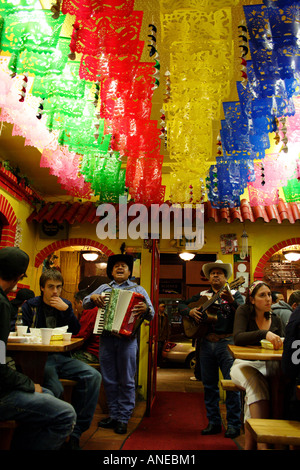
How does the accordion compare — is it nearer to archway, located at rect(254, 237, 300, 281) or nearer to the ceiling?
the ceiling

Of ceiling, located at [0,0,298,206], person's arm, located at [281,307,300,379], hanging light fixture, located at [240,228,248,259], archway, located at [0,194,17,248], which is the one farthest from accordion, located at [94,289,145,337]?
hanging light fixture, located at [240,228,248,259]

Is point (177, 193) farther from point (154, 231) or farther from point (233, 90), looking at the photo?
point (154, 231)

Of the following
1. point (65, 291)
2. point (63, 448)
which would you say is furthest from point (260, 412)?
point (65, 291)

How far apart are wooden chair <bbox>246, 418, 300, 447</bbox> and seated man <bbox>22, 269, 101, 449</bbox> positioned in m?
1.60

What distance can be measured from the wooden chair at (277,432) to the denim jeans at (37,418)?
3.87 feet

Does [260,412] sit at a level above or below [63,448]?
above

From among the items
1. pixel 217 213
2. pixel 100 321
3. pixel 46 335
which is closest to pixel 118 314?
pixel 100 321

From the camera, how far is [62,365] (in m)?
3.45

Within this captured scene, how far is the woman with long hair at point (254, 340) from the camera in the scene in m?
2.85

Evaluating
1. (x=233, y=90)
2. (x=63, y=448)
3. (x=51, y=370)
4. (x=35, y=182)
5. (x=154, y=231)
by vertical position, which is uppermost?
(x=233, y=90)

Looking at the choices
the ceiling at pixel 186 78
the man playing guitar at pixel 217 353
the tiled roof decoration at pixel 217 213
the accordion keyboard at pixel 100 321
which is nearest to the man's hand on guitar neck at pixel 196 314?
the man playing guitar at pixel 217 353

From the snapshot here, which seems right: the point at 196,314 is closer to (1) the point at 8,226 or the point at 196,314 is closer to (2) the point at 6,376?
(2) the point at 6,376
